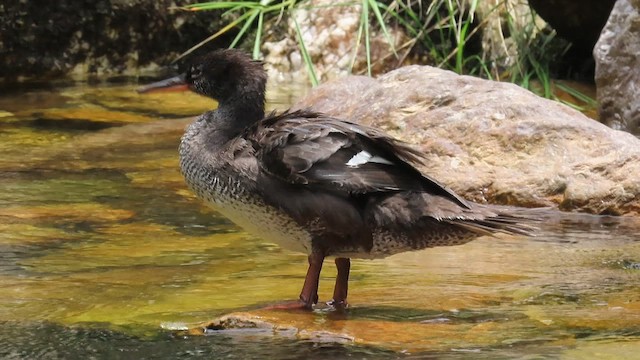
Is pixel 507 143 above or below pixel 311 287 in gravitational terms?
above

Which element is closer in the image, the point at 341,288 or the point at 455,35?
the point at 341,288

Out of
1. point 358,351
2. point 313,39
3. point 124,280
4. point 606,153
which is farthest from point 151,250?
point 313,39

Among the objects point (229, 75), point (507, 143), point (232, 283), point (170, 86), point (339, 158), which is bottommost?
point (232, 283)

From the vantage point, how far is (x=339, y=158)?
181 inches

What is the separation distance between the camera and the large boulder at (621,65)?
27.2 ft

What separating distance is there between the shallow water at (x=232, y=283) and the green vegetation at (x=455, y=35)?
3.08 meters

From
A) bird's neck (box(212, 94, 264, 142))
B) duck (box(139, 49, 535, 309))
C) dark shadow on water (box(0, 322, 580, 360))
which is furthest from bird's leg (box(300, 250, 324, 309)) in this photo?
bird's neck (box(212, 94, 264, 142))

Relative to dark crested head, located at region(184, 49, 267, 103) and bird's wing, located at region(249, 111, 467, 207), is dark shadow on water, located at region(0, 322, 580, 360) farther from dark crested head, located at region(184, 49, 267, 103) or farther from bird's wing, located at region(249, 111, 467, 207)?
dark crested head, located at region(184, 49, 267, 103)

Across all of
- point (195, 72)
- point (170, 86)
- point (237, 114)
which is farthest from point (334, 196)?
point (170, 86)

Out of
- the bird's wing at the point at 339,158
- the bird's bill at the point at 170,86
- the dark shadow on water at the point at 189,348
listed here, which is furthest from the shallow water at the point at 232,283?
the bird's bill at the point at 170,86

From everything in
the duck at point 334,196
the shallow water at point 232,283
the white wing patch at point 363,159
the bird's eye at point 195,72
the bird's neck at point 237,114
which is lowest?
the shallow water at point 232,283

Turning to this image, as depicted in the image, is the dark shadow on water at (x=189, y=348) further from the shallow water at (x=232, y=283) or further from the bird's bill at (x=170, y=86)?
the bird's bill at (x=170, y=86)

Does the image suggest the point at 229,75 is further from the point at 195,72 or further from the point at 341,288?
the point at 341,288

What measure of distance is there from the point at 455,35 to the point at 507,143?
4147 mm
